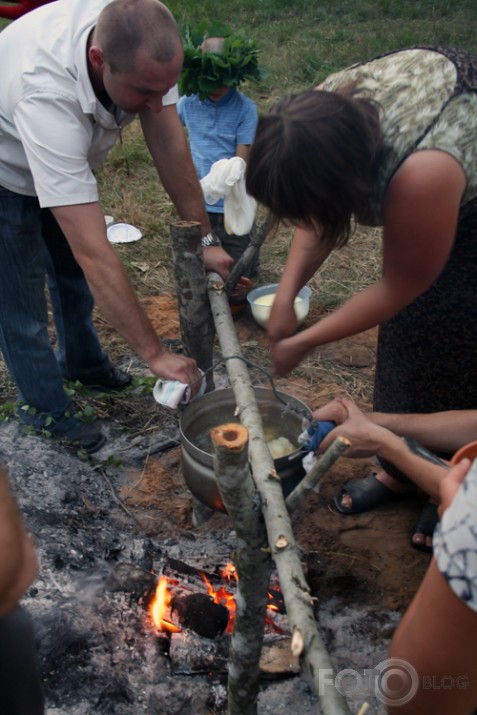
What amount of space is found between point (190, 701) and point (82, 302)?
2.23 metres

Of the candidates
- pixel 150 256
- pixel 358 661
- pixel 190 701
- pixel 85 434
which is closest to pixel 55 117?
pixel 85 434

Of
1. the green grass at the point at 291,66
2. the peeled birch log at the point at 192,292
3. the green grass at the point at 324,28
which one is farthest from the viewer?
the green grass at the point at 324,28

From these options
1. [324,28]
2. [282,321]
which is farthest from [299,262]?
[324,28]

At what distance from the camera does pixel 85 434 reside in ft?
11.2

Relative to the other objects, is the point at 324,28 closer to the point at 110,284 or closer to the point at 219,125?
the point at 219,125

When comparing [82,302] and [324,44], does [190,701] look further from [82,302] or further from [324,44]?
[324,44]

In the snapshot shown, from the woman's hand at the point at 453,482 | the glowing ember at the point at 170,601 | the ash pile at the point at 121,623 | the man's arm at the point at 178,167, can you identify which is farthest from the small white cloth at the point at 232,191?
the woman's hand at the point at 453,482

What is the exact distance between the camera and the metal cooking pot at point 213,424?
2184 millimetres

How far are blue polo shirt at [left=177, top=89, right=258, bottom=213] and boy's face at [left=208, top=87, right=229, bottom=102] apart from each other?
62 mm

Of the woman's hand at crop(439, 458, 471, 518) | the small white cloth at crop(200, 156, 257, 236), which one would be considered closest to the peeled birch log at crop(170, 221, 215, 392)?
the woman's hand at crop(439, 458, 471, 518)

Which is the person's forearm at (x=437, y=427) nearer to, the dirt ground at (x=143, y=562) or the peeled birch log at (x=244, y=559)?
the peeled birch log at (x=244, y=559)

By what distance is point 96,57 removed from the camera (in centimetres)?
239

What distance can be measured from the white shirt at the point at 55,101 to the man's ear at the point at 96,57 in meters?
0.03

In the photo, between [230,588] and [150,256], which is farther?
[150,256]
